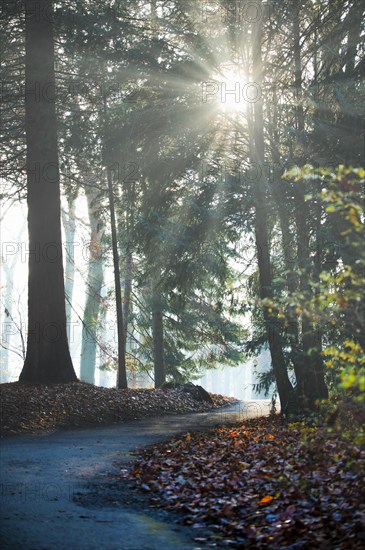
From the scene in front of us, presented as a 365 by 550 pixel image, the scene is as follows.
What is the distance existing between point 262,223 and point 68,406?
5.79 metres

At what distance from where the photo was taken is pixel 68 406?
16.1 m

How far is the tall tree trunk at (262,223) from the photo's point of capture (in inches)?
647

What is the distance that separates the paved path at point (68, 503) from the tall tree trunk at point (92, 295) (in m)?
10.6

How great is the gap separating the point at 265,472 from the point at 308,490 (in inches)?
57.4

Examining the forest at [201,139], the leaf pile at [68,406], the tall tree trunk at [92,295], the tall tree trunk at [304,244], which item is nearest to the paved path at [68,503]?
the leaf pile at [68,406]

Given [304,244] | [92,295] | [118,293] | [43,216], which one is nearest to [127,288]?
[92,295]

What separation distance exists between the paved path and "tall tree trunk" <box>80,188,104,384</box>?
1063 cm

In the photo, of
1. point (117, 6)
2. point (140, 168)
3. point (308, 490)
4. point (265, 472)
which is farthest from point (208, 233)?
point (308, 490)

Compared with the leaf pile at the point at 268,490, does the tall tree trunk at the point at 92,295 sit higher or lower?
higher

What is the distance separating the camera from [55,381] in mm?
18047

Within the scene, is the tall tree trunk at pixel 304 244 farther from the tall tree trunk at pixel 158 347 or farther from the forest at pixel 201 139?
the tall tree trunk at pixel 158 347

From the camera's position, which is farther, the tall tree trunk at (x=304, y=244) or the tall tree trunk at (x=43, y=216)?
the tall tree trunk at (x=43, y=216)

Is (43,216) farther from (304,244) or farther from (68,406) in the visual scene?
(304,244)

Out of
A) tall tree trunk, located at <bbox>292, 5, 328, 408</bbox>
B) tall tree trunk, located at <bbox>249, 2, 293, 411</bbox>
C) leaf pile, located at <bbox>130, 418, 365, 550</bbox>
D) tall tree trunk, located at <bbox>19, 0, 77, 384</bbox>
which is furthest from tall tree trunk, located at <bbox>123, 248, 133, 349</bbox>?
leaf pile, located at <bbox>130, 418, 365, 550</bbox>
